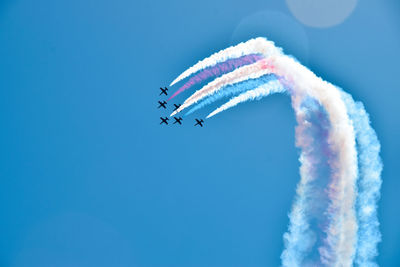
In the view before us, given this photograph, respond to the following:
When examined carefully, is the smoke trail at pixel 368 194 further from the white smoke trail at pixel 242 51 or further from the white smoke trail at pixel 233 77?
the white smoke trail at pixel 242 51

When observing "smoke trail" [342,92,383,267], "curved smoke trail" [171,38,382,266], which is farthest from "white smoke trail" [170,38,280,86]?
"smoke trail" [342,92,383,267]

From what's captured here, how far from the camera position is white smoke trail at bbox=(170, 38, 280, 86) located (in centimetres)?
2686

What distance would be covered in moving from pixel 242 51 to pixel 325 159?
34.5ft

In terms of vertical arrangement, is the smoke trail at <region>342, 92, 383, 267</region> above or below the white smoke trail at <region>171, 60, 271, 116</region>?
below

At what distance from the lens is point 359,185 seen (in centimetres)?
2620

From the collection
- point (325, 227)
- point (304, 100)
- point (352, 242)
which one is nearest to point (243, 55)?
point (304, 100)

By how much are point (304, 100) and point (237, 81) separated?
5.35 metres

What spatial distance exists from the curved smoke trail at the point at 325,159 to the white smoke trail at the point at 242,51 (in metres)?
0.08

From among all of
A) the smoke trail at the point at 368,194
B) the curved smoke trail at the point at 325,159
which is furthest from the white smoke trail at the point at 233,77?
the smoke trail at the point at 368,194

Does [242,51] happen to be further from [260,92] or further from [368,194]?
[368,194]

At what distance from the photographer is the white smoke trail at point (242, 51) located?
26.9 metres

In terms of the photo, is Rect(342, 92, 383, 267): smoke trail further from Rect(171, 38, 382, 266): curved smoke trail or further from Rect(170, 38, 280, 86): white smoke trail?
Rect(170, 38, 280, 86): white smoke trail

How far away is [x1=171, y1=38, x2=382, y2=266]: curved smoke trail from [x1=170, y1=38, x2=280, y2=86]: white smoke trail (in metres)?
0.08

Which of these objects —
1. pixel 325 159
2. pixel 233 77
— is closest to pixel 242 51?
pixel 233 77
